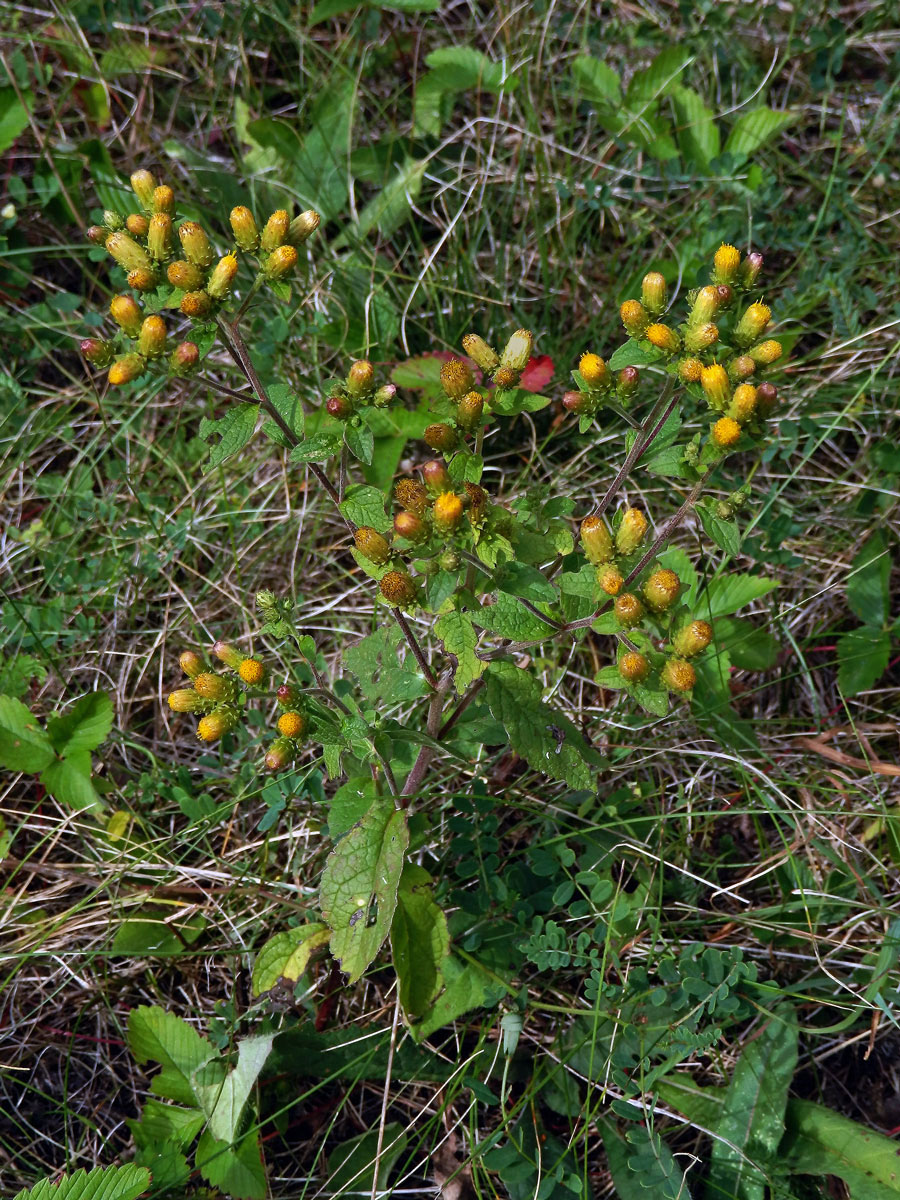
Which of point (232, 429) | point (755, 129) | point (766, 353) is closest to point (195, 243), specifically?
point (232, 429)

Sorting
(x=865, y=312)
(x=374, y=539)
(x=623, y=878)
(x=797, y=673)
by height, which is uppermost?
(x=374, y=539)

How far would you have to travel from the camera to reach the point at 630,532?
246 cm

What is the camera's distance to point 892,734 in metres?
3.38

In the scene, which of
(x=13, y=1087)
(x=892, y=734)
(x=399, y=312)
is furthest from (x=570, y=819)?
(x=399, y=312)

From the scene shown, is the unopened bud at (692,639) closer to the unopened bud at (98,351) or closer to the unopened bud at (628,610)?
the unopened bud at (628,610)

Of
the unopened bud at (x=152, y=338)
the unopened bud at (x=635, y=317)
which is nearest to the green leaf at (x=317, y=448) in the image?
the unopened bud at (x=152, y=338)

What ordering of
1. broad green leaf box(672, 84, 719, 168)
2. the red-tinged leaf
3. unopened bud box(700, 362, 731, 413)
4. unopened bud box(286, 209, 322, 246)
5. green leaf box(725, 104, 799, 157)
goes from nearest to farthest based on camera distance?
unopened bud box(700, 362, 731, 413), unopened bud box(286, 209, 322, 246), the red-tinged leaf, green leaf box(725, 104, 799, 157), broad green leaf box(672, 84, 719, 168)

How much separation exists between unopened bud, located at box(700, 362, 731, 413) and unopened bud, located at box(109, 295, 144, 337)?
1.44 metres

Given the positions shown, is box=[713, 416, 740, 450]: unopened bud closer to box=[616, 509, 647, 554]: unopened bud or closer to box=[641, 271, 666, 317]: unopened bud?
box=[616, 509, 647, 554]: unopened bud

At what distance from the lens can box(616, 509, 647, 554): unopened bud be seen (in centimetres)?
241

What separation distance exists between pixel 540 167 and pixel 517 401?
2223mm

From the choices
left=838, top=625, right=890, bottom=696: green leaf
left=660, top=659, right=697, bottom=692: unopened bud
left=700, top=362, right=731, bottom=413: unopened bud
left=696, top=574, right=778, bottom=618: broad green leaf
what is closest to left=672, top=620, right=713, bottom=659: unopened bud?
left=660, top=659, right=697, bottom=692: unopened bud

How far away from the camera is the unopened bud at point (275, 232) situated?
2578 millimetres

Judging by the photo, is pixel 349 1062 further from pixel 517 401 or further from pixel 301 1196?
pixel 517 401
